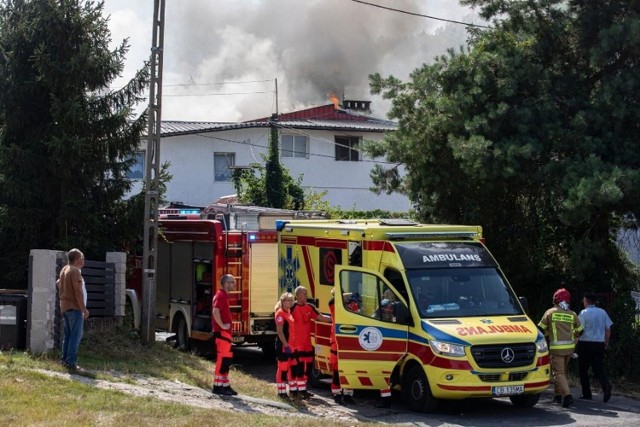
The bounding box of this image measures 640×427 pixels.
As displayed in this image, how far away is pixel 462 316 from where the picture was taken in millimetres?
13281

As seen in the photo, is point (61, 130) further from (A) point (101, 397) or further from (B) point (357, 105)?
(B) point (357, 105)

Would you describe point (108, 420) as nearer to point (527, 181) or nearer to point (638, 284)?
point (527, 181)

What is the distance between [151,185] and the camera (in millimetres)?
17094

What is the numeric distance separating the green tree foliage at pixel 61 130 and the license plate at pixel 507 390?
8.67 m

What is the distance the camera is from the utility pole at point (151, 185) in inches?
664

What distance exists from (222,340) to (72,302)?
218 centimetres

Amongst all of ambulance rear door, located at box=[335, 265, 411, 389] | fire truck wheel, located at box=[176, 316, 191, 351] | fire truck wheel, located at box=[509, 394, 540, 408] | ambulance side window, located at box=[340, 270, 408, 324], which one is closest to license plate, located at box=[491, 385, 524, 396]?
fire truck wheel, located at box=[509, 394, 540, 408]

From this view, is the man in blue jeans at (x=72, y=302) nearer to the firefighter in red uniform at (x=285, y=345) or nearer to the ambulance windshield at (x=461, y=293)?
the firefighter in red uniform at (x=285, y=345)

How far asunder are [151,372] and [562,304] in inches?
247

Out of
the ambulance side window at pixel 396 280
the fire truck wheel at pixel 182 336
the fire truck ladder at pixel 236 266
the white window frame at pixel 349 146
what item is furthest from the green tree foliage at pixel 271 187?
the ambulance side window at pixel 396 280

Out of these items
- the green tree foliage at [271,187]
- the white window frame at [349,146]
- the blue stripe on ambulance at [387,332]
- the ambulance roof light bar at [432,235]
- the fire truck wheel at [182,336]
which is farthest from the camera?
the white window frame at [349,146]

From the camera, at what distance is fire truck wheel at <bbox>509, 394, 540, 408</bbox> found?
13312 mm

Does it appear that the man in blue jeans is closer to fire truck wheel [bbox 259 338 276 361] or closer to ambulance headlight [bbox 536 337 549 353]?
fire truck wheel [bbox 259 338 276 361]

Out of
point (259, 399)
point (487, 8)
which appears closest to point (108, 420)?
point (259, 399)
